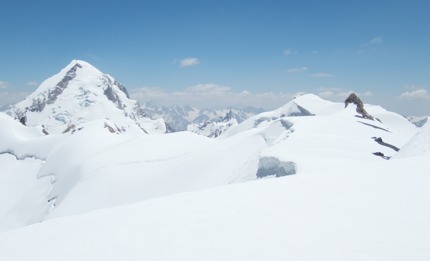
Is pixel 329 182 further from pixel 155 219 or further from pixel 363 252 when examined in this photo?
pixel 155 219

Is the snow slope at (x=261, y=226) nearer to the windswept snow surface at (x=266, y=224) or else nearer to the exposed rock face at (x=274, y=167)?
the windswept snow surface at (x=266, y=224)

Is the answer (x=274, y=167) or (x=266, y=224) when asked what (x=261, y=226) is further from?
(x=274, y=167)

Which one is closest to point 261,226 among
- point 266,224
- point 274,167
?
point 266,224

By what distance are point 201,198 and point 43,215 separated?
38508mm

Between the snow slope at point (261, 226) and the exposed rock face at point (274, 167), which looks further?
the exposed rock face at point (274, 167)

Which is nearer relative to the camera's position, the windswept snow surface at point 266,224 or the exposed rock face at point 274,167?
the windswept snow surface at point 266,224

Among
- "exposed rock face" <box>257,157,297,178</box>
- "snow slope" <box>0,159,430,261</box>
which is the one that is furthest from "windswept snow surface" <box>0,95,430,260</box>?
"exposed rock face" <box>257,157,297,178</box>

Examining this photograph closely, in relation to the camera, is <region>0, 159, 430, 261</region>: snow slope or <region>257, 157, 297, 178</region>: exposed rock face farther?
<region>257, 157, 297, 178</region>: exposed rock face

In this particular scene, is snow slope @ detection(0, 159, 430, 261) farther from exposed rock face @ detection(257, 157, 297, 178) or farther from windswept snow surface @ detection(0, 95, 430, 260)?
exposed rock face @ detection(257, 157, 297, 178)

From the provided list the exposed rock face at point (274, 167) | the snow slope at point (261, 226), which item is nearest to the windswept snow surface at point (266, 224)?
the snow slope at point (261, 226)

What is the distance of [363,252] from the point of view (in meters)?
6.52

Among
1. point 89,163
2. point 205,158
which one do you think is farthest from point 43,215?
point 205,158

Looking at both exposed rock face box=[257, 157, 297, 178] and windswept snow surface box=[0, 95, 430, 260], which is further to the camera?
exposed rock face box=[257, 157, 297, 178]

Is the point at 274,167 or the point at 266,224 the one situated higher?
the point at 266,224
